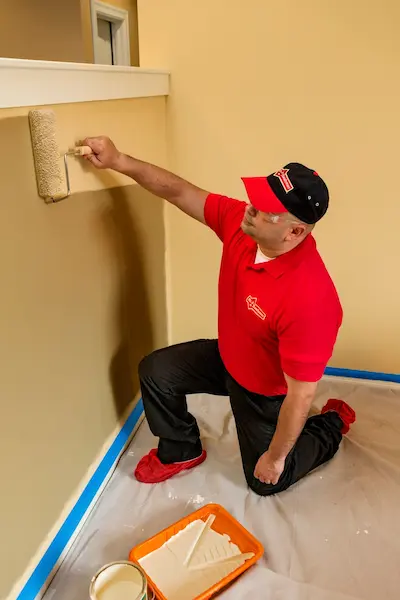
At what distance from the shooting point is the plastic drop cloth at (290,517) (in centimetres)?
118

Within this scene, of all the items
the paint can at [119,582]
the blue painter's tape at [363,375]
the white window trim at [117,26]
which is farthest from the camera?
the white window trim at [117,26]

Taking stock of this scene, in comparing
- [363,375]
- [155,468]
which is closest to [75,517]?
[155,468]

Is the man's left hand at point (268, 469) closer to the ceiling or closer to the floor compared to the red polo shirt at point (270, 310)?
closer to the floor

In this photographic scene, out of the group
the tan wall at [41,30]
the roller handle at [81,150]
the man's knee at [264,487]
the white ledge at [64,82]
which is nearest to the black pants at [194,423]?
the man's knee at [264,487]

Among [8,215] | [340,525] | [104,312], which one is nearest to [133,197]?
[104,312]

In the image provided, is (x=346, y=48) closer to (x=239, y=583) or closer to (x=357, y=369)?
(x=357, y=369)

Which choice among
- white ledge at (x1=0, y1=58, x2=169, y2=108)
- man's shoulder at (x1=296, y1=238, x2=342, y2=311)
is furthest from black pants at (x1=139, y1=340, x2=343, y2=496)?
white ledge at (x1=0, y1=58, x2=169, y2=108)

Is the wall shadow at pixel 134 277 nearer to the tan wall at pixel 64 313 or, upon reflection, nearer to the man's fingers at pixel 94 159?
the tan wall at pixel 64 313

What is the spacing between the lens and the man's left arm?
118 centimetres

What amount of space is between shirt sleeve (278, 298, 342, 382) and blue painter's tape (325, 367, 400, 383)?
80cm

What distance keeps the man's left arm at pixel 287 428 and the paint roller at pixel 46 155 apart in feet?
2.17

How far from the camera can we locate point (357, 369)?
192 cm

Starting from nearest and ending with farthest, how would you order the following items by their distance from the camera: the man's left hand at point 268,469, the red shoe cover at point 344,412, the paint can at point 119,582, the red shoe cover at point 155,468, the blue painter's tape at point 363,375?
1. the paint can at point 119,582
2. the man's left hand at point 268,469
3. the red shoe cover at point 155,468
4. the red shoe cover at point 344,412
5. the blue painter's tape at point 363,375

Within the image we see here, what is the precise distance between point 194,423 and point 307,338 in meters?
0.56
